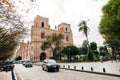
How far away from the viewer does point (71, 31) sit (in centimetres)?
8881

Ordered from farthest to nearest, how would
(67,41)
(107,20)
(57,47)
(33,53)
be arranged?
(67,41)
(33,53)
(57,47)
(107,20)

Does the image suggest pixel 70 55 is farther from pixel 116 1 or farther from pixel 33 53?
pixel 116 1

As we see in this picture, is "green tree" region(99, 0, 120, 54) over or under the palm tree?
under

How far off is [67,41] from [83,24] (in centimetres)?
2156

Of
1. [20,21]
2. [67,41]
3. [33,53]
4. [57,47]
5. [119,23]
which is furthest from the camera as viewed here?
[67,41]

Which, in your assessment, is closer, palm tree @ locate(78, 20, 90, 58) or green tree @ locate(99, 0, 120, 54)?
green tree @ locate(99, 0, 120, 54)

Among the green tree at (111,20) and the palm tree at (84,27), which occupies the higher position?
the palm tree at (84,27)

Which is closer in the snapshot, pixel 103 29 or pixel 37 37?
pixel 103 29

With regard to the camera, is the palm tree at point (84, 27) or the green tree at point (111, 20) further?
the palm tree at point (84, 27)

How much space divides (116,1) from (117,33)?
6578mm

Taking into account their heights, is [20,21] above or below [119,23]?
below

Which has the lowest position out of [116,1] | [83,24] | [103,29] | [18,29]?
[18,29]

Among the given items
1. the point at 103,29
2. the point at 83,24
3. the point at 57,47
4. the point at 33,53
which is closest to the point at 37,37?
the point at 33,53

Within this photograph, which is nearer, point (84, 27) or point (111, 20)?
point (111, 20)
